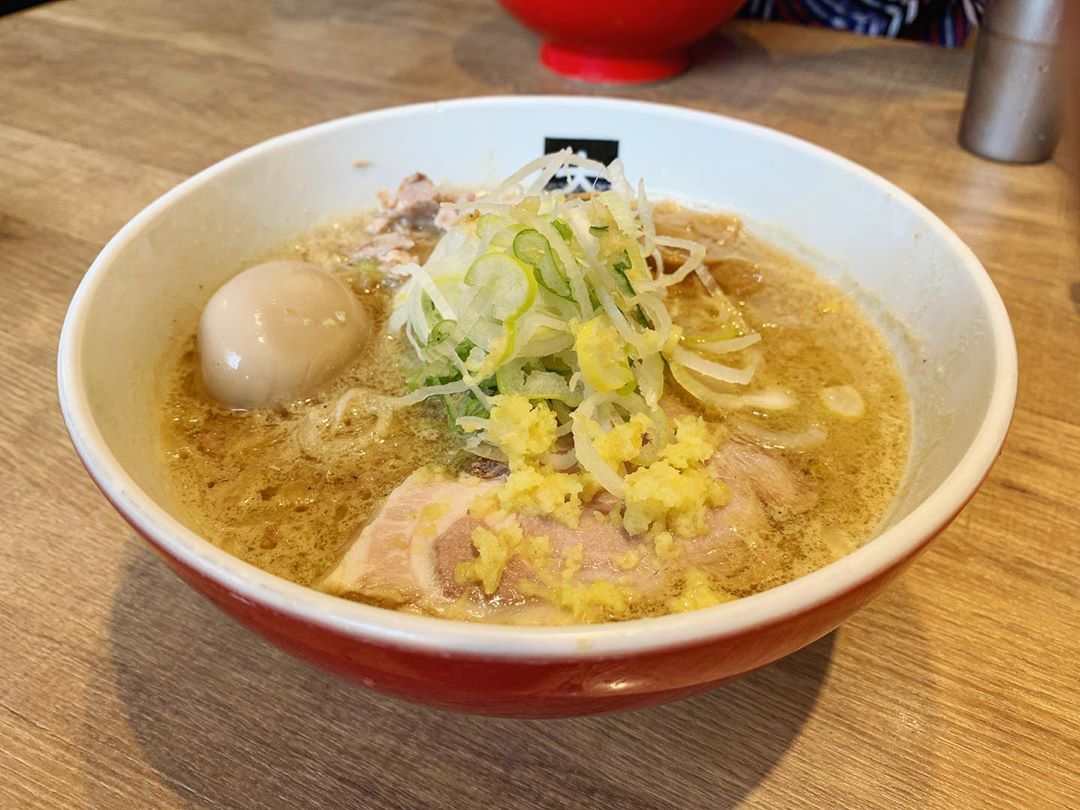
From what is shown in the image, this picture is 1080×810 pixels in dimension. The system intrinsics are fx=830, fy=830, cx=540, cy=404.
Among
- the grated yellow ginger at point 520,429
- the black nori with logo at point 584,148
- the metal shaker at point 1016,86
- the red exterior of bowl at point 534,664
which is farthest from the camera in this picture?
the metal shaker at point 1016,86

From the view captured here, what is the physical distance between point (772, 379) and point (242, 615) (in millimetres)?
755

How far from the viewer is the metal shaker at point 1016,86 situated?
1.78 meters

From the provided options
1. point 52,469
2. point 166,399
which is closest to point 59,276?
point 52,469

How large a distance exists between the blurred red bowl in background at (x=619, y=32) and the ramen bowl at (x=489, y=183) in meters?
0.82

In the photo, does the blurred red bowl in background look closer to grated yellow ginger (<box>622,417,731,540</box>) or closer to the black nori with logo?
the black nori with logo

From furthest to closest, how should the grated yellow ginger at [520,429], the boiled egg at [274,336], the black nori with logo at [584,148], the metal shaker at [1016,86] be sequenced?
the metal shaker at [1016,86] → the black nori with logo at [584,148] → the boiled egg at [274,336] → the grated yellow ginger at [520,429]

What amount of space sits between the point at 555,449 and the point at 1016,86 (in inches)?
63.5

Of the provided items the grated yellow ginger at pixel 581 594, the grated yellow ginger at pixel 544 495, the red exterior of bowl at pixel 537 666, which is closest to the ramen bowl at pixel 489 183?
the red exterior of bowl at pixel 537 666

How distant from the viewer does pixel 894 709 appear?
865 mm

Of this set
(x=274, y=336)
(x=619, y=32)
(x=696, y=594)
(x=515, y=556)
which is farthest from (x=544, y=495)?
(x=619, y=32)

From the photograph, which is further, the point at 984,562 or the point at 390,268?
the point at 390,268

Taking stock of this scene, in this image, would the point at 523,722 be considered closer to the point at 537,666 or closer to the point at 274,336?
the point at 537,666

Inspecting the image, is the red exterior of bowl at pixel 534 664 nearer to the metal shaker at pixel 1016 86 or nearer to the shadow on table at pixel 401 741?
the shadow on table at pixel 401 741

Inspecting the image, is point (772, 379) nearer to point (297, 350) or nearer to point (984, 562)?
point (984, 562)
